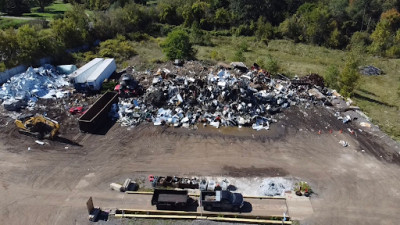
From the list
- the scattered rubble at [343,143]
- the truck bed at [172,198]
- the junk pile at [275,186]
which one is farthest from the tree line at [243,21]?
the junk pile at [275,186]

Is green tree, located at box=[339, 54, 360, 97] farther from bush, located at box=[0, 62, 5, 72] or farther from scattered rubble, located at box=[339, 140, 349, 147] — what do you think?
bush, located at box=[0, 62, 5, 72]

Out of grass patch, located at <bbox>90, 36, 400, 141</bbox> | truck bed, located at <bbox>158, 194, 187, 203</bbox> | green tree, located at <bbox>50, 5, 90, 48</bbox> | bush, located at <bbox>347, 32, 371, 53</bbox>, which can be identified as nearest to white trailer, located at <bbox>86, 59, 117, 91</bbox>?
grass patch, located at <bbox>90, 36, 400, 141</bbox>

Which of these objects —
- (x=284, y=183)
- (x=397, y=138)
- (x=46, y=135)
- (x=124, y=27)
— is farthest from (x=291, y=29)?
(x=46, y=135)

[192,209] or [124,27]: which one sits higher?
[124,27]

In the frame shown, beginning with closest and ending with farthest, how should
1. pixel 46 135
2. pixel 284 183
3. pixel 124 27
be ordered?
pixel 284 183
pixel 46 135
pixel 124 27

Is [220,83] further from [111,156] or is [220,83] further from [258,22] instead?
[258,22]
